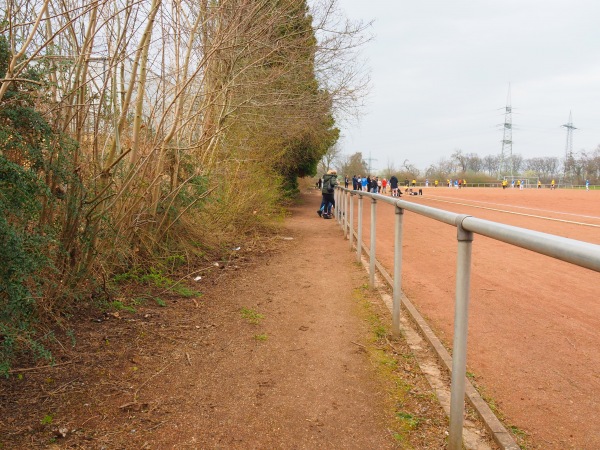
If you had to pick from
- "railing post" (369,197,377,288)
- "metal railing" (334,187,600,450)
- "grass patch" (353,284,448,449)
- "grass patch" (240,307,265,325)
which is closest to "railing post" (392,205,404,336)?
"grass patch" (353,284,448,449)

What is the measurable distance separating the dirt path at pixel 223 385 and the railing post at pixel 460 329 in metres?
0.27

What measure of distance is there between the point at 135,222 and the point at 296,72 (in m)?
4.99

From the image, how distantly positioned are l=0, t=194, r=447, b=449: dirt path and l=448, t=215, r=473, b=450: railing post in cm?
27

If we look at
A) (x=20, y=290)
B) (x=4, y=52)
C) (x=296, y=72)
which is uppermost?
(x=296, y=72)

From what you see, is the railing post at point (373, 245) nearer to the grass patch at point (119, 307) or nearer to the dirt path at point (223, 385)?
the dirt path at point (223, 385)

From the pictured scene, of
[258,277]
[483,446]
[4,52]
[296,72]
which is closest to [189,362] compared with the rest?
[483,446]

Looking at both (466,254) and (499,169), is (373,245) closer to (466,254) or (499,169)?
(466,254)

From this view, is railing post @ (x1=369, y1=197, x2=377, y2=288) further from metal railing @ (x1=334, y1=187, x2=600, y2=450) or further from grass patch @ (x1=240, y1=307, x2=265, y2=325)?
metal railing @ (x1=334, y1=187, x2=600, y2=450)

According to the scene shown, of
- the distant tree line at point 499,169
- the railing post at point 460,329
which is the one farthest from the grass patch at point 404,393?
the distant tree line at point 499,169

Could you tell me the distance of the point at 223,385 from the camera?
3.36m

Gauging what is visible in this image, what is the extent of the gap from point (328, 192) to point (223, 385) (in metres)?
13.1

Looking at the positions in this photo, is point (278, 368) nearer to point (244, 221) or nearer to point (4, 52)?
point (4, 52)

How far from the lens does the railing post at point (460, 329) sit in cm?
237

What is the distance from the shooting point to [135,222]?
18.6 feet
